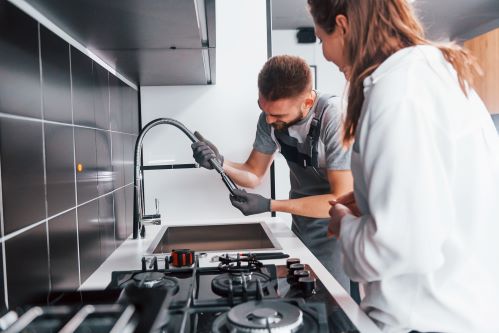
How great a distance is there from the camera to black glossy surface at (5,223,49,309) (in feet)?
2.05

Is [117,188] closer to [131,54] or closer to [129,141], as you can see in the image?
[129,141]

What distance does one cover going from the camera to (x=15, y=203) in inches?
25.2

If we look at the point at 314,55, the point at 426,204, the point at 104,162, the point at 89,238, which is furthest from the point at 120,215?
the point at 314,55

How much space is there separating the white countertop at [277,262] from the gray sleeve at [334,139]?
289 mm

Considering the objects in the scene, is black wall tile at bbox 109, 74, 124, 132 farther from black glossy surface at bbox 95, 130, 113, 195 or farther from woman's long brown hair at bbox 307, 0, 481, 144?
woman's long brown hair at bbox 307, 0, 481, 144

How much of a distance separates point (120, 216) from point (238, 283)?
2.22 feet

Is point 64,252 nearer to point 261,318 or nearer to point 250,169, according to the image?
point 261,318

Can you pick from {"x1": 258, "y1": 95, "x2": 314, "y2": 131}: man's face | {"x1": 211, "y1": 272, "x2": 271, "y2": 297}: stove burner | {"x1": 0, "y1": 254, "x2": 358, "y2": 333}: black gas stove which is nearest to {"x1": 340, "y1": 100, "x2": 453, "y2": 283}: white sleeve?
{"x1": 0, "y1": 254, "x2": 358, "y2": 333}: black gas stove

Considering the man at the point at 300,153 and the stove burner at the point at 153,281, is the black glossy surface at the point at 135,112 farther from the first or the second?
the stove burner at the point at 153,281

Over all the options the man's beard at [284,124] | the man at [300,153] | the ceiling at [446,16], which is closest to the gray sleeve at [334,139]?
the man at [300,153]

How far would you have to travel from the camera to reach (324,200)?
1.38 metres

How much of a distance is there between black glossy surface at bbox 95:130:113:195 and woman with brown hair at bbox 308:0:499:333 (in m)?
0.72

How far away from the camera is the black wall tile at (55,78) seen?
778 mm

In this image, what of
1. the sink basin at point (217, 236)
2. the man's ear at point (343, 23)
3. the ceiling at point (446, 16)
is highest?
the ceiling at point (446, 16)
